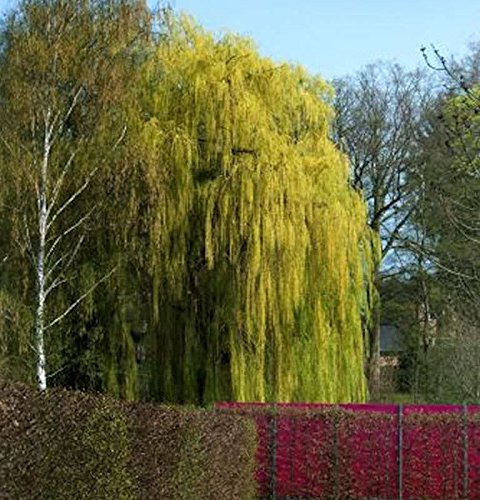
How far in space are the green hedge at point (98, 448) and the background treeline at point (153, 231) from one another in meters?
8.59

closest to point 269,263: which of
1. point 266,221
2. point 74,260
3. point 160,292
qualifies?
point 266,221

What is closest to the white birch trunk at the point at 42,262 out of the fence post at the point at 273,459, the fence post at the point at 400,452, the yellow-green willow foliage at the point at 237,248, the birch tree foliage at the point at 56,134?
the birch tree foliage at the point at 56,134

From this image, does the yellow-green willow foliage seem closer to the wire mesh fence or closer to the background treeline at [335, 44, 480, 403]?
the wire mesh fence

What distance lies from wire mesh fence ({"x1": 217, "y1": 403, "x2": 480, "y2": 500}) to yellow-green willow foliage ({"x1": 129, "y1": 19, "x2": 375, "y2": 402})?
183cm

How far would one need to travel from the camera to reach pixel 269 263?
17.5 metres

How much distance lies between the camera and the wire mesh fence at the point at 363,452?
15.8m

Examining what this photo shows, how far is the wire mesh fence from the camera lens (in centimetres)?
1584

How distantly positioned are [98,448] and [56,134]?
13120 mm

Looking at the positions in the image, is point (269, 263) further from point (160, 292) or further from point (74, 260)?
point (74, 260)

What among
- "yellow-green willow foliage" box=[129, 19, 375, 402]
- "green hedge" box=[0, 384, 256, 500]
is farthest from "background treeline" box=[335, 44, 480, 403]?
"green hedge" box=[0, 384, 256, 500]

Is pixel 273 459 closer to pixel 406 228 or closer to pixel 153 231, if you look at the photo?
pixel 153 231

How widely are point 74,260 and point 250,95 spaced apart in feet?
14.1

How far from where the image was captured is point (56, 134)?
18.0 meters

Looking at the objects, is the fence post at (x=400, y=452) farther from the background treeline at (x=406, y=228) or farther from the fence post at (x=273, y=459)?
the background treeline at (x=406, y=228)
